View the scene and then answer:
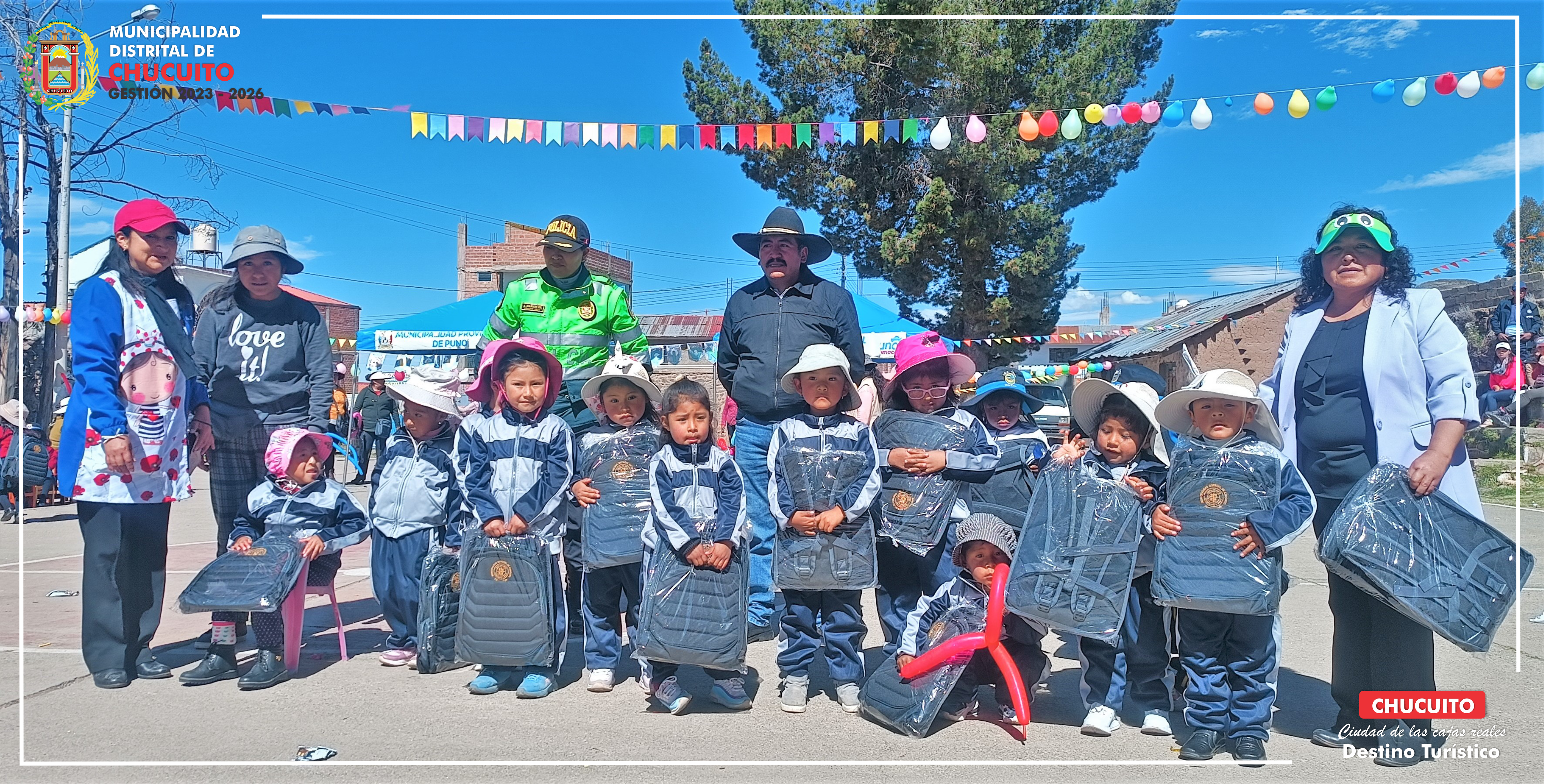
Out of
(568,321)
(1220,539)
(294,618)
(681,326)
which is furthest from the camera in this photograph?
(681,326)

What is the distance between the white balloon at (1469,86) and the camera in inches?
227

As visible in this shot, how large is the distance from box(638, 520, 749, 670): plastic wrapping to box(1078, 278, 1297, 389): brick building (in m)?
23.6

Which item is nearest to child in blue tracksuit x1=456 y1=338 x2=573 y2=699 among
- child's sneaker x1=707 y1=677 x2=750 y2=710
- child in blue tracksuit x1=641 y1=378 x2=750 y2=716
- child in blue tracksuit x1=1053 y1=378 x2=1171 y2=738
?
child in blue tracksuit x1=641 y1=378 x2=750 y2=716

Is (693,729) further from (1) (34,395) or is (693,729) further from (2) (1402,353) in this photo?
(1) (34,395)

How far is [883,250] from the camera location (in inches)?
658

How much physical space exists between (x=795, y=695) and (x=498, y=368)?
2.00 m

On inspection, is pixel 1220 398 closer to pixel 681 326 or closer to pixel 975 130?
pixel 975 130

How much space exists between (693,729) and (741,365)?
66.0 inches

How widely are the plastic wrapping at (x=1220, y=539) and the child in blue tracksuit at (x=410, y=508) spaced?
10.2 feet

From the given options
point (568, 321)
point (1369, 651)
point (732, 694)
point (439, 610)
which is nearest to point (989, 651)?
point (732, 694)

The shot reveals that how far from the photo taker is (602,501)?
4.32 meters

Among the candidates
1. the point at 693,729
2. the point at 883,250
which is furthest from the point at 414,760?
the point at 883,250

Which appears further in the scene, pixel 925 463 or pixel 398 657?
pixel 398 657

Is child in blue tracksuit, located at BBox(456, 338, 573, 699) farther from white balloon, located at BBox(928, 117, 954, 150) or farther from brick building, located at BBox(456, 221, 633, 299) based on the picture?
brick building, located at BBox(456, 221, 633, 299)
